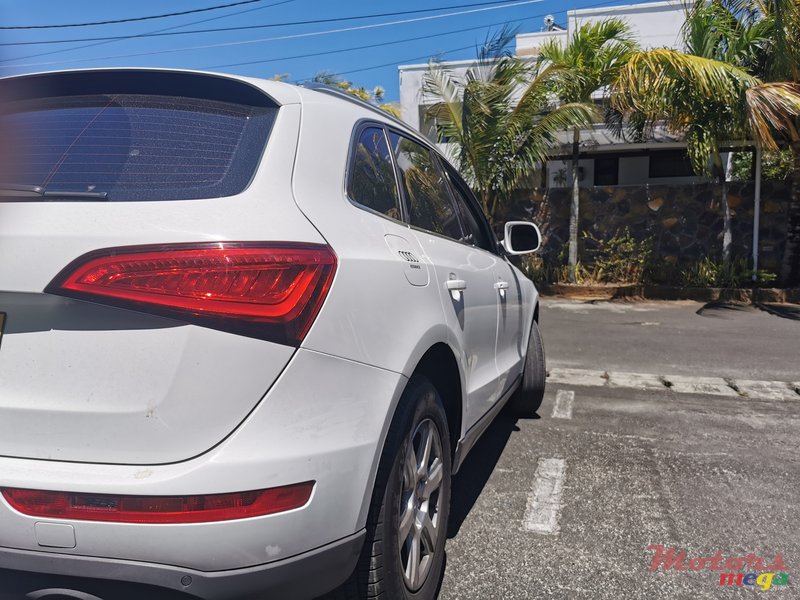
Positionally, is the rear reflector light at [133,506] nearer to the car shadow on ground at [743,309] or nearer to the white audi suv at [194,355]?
the white audi suv at [194,355]

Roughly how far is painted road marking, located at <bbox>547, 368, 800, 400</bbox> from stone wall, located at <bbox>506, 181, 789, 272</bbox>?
256 inches

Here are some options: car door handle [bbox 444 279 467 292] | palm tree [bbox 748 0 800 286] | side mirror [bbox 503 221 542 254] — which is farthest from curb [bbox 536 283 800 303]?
car door handle [bbox 444 279 467 292]

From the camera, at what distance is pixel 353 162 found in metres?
2.30

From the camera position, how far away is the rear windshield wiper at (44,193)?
174cm

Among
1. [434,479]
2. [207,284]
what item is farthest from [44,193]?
[434,479]

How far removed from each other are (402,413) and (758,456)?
10.1ft

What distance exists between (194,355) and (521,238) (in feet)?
10.2

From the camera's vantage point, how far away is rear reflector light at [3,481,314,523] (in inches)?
61.9

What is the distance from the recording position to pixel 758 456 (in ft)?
13.7

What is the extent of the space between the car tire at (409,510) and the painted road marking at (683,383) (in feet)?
12.8

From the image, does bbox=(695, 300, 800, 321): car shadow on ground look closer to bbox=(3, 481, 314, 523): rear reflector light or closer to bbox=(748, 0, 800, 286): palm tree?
bbox=(748, 0, 800, 286): palm tree

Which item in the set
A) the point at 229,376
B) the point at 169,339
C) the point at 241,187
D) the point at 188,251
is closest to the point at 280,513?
the point at 229,376

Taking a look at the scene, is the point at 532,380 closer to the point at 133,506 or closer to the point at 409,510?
the point at 409,510

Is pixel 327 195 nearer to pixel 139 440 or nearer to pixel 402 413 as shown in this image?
pixel 402 413
